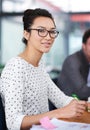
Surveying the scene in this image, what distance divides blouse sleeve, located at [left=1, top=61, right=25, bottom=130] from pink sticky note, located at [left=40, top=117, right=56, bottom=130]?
13 centimetres

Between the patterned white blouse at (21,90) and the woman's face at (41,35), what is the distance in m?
0.12

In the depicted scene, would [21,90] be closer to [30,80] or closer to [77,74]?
[30,80]

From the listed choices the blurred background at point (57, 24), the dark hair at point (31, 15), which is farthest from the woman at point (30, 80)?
the blurred background at point (57, 24)

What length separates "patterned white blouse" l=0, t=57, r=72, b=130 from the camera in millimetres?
1738

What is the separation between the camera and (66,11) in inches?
221

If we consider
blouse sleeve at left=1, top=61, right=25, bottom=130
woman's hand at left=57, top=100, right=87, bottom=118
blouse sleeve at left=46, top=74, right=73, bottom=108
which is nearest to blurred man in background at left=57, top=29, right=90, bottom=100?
blouse sleeve at left=46, top=74, right=73, bottom=108

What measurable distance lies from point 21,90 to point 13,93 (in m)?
0.06

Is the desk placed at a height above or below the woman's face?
below

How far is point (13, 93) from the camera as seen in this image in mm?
1760

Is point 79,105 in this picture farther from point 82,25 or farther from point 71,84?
point 82,25

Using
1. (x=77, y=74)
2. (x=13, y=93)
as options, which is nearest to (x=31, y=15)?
(x=13, y=93)

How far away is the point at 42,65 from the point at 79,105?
0.59m

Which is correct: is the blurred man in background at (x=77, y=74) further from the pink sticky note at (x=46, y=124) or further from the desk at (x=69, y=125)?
the pink sticky note at (x=46, y=124)

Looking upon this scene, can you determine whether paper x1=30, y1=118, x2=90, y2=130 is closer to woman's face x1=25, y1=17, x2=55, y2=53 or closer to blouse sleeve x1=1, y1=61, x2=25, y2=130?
blouse sleeve x1=1, y1=61, x2=25, y2=130
